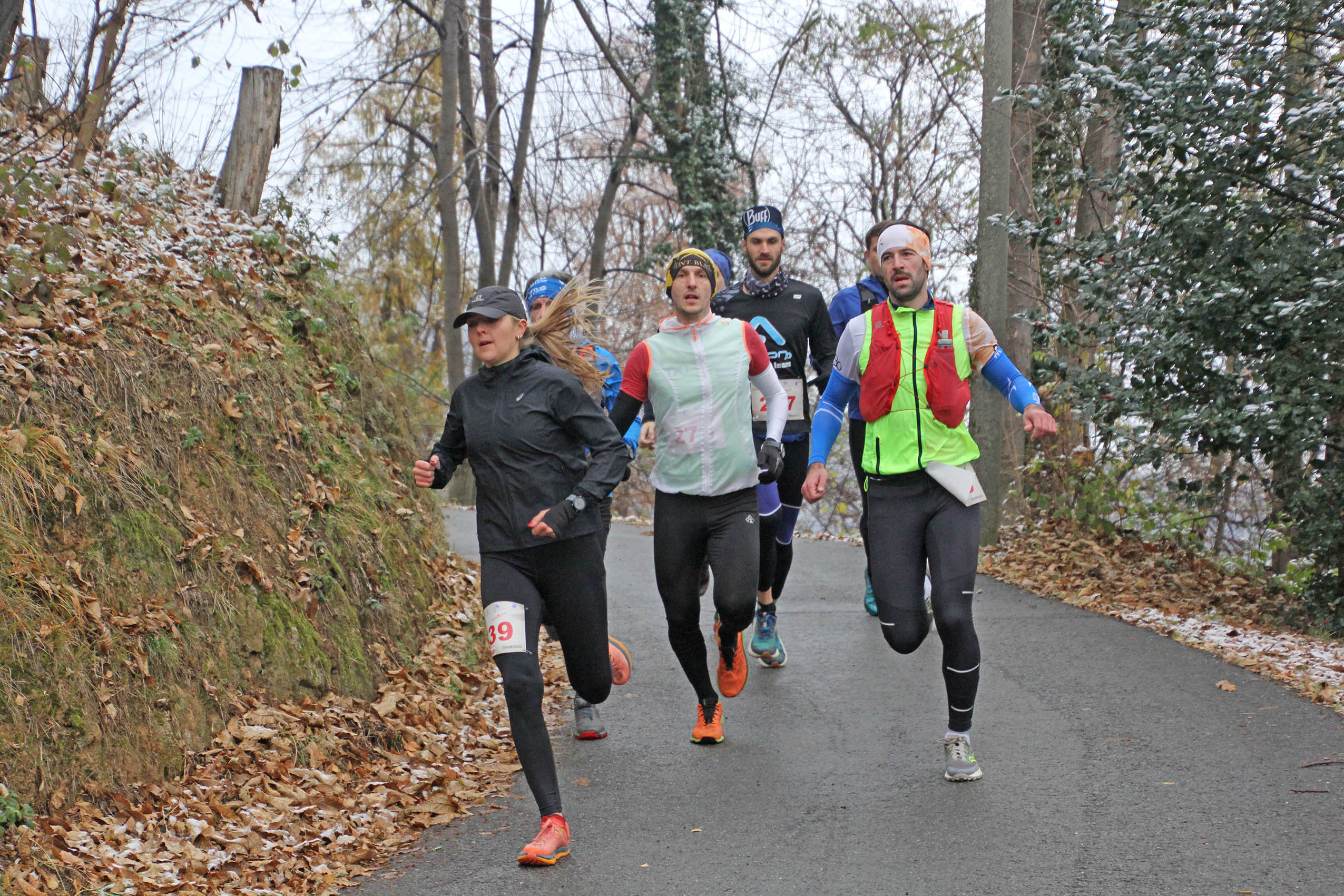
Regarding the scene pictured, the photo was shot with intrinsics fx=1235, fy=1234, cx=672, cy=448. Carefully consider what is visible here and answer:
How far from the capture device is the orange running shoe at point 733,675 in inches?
256

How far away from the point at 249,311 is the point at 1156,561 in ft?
27.3

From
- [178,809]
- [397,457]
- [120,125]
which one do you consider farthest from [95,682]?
[120,125]

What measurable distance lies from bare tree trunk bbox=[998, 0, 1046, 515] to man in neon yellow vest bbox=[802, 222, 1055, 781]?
7.60 m

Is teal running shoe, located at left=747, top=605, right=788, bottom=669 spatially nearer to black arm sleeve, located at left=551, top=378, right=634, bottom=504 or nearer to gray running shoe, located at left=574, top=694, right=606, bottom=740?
gray running shoe, located at left=574, top=694, right=606, bottom=740

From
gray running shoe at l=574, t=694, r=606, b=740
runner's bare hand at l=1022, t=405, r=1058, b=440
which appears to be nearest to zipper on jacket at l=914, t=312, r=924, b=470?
runner's bare hand at l=1022, t=405, r=1058, b=440

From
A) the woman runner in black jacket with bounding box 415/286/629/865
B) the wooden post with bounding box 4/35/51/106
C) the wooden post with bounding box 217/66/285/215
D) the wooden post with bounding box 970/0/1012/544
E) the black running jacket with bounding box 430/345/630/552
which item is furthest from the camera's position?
the wooden post with bounding box 970/0/1012/544

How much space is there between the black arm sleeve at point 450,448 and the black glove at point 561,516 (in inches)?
24.9

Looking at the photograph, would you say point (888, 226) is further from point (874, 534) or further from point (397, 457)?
point (397, 457)

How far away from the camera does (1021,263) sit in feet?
44.9

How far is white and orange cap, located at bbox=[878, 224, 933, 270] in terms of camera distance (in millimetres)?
5586

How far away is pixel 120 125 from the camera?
1032 cm

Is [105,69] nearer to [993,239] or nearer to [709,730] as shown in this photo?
[709,730]

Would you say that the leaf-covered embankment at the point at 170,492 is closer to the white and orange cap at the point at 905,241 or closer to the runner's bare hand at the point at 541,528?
the runner's bare hand at the point at 541,528

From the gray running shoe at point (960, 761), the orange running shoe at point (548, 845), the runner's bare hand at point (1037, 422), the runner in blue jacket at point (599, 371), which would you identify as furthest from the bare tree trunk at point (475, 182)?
the orange running shoe at point (548, 845)
